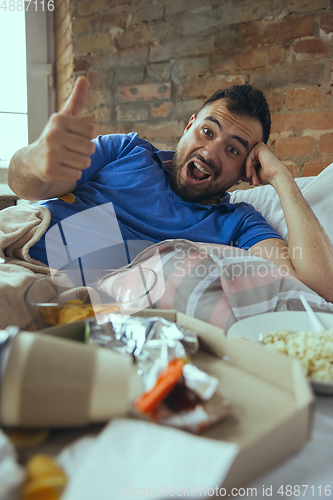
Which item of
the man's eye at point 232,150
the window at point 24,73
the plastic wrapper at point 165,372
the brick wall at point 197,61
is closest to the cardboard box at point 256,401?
the plastic wrapper at point 165,372

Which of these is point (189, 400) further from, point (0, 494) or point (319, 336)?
point (319, 336)

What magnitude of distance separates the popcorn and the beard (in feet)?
2.84

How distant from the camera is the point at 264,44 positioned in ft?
5.87

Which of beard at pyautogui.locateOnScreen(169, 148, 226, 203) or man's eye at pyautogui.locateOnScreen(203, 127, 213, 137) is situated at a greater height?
man's eye at pyautogui.locateOnScreen(203, 127, 213, 137)

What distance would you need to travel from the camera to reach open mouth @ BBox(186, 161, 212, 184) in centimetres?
133

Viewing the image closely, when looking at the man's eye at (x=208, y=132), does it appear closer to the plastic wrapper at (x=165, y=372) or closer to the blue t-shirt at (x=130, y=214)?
the blue t-shirt at (x=130, y=214)

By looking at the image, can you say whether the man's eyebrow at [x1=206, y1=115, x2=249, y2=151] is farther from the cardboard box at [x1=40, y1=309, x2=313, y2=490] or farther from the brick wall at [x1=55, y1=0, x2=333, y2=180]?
the cardboard box at [x1=40, y1=309, x2=313, y2=490]

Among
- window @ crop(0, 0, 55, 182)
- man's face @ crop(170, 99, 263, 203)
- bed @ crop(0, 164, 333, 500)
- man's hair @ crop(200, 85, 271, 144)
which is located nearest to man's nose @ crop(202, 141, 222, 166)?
man's face @ crop(170, 99, 263, 203)

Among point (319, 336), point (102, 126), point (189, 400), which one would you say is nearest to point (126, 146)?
point (102, 126)

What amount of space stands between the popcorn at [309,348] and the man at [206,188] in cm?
55

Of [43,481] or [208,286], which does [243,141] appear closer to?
[208,286]

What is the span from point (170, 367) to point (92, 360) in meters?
0.07

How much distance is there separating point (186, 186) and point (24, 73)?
1792 mm

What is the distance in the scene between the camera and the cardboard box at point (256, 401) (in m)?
0.28
